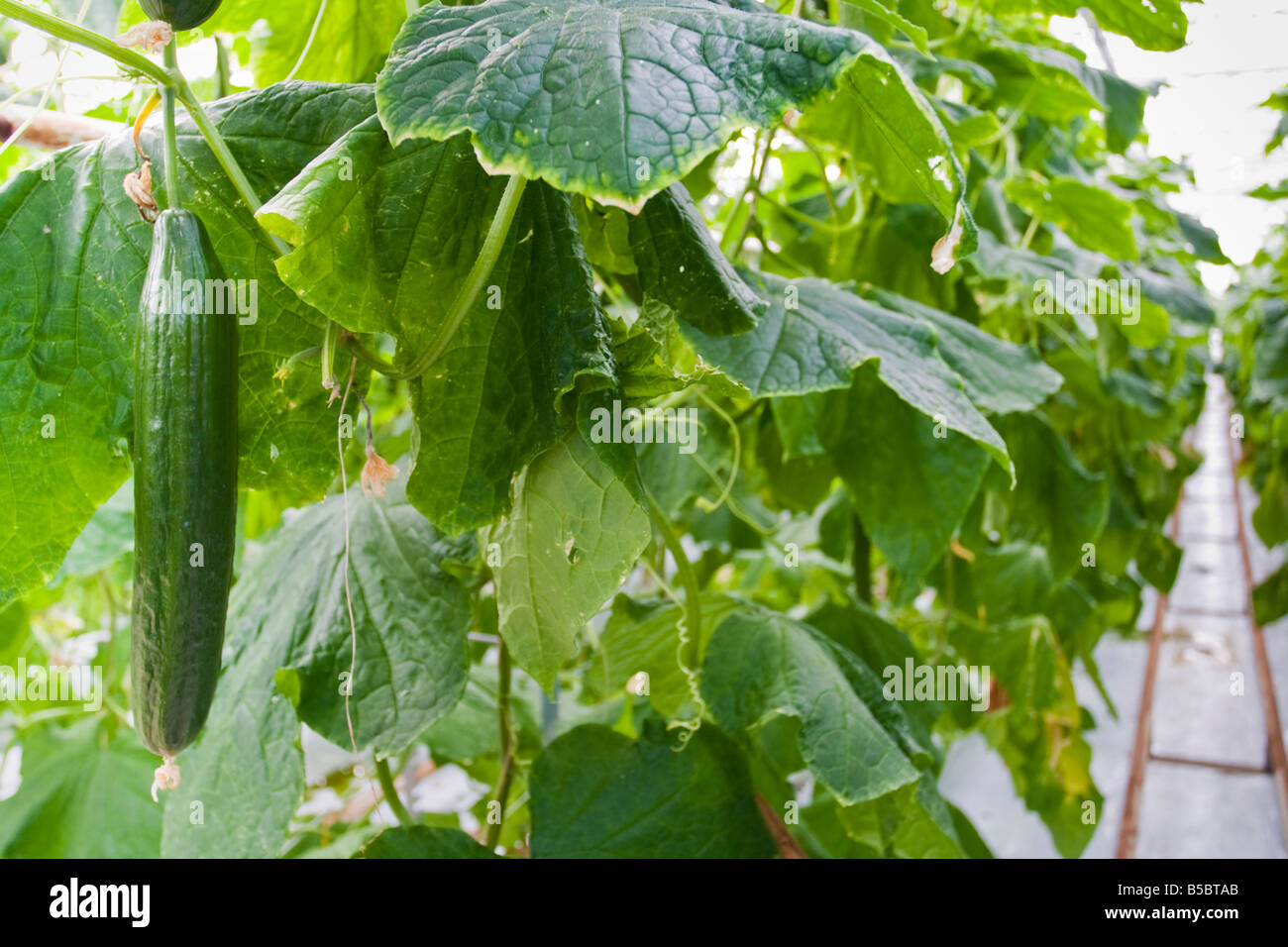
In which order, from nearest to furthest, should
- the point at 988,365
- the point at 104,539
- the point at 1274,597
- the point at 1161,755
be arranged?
the point at 988,365
the point at 104,539
the point at 1274,597
the point at 1161,755

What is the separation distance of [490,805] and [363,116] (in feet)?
1.75

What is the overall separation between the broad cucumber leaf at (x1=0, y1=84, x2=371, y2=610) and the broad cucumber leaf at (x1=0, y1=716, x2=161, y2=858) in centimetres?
66

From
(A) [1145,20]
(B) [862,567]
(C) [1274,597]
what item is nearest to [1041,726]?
(B) [862,567]

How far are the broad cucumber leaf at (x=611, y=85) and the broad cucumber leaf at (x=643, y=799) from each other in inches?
19.8

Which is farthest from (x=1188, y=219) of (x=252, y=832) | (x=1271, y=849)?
(x=252, y=832)

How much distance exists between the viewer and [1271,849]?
8.21 ft

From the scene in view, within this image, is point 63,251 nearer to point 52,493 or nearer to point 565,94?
point 52,493

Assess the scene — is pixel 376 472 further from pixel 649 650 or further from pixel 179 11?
pixel 649 650

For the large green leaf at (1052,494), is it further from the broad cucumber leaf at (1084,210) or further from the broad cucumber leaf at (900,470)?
the broad cucumber leaf at (900,470)

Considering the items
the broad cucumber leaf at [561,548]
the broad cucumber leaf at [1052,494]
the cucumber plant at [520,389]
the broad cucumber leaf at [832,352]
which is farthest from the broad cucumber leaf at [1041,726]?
the broad cucumber leaf at [561,548]

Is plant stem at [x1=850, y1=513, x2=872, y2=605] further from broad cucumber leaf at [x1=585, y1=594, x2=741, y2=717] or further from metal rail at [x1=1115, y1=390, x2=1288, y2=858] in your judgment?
metal rail at [x1=1115, y1=390, x2=1288, y2=858]

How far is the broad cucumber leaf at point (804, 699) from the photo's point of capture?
2.18 ft

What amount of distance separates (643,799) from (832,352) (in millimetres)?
361

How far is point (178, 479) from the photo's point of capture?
1.43 ft
